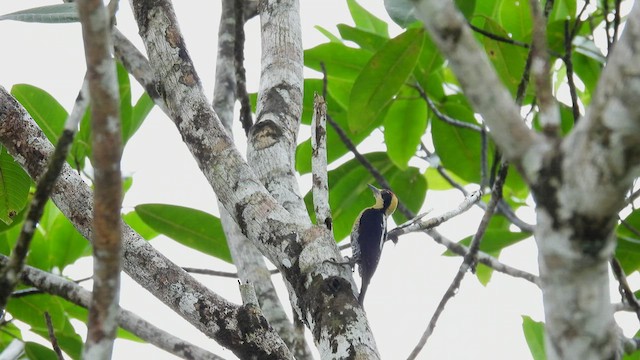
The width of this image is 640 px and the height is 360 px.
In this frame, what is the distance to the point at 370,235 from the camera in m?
3.51

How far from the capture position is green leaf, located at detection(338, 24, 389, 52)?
3.93m

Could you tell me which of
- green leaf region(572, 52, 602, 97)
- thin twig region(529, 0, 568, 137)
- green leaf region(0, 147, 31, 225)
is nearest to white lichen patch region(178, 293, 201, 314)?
green leaf region(0, 147, 31, 225)

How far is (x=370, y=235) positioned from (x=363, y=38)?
3.23ft

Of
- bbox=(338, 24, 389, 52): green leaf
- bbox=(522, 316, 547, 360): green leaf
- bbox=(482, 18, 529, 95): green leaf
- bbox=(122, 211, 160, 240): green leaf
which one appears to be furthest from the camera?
bbox=(122, 211, 160, 240): green leaf

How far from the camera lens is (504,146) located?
1326 mm

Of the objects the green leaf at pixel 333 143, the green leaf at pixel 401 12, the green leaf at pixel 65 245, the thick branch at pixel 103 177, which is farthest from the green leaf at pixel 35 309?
the thick branch at pixel 103 177

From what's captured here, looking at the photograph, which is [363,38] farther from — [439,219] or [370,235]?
[439,219]

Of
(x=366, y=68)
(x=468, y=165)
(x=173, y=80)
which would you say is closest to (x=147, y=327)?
(x=173, y=80)

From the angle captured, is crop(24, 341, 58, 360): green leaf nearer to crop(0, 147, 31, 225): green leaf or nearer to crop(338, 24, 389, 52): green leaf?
crop(0, 147, 31, 225): green leaf

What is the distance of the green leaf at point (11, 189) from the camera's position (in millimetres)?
2988

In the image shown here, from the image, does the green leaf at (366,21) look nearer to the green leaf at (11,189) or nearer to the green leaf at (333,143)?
the green leaf at (333,143)

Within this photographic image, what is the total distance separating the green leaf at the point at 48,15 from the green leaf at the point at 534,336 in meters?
1.86

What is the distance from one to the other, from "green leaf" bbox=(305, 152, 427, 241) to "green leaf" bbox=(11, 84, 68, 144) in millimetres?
1245

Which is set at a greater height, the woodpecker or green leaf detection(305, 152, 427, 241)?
green leaf detection(305, 152, 427, 241)
